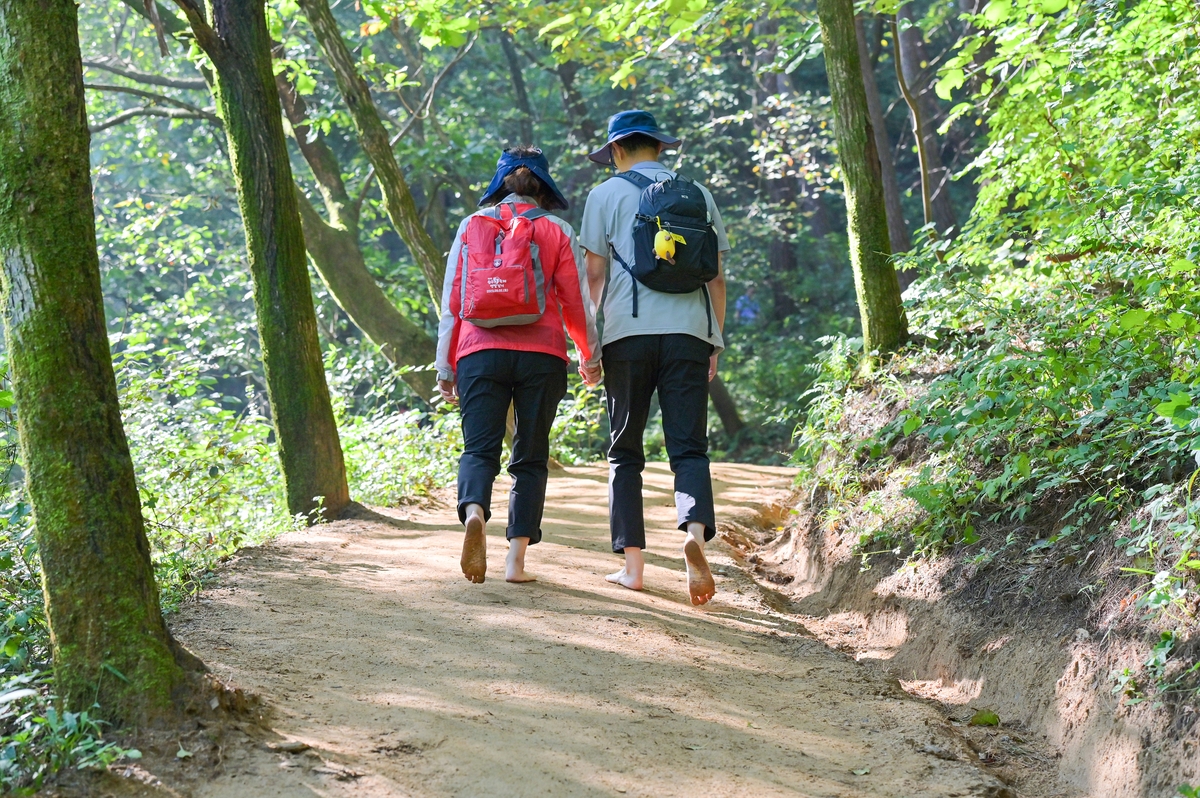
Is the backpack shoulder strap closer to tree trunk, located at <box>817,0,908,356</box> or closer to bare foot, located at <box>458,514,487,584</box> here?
bare foot, located at <box>458,514,487,584</box>

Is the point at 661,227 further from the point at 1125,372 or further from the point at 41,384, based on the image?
the point at 41,384

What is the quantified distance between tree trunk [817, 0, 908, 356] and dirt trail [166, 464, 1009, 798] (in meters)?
2.51

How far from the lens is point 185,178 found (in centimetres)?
2830

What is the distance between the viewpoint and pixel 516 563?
5.06m

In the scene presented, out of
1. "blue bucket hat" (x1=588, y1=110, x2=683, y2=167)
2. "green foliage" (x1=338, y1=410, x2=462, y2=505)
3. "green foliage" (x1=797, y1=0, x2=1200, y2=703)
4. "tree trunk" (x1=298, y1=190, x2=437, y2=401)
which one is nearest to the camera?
"green foliage" (x1=797, y1=0, x2=1200, y2=703)

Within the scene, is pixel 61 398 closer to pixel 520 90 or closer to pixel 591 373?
pixel 591 373

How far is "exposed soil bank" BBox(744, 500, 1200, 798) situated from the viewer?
2.94 m

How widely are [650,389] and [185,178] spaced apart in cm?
2688

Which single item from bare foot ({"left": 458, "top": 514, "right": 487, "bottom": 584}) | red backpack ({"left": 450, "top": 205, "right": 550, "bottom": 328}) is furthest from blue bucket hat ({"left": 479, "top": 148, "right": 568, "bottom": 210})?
bare foot ({"left": 458, "top": 514, "right": 487, "bottom": 584})

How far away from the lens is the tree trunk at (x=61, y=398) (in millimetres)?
2822

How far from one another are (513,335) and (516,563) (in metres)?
1.15

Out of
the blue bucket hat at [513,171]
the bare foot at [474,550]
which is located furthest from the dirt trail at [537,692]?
the blue bucket hat at [513,171]

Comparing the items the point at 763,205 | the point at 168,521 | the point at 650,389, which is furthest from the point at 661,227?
the point at 763,205

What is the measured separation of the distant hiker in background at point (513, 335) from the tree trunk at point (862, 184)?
2942 millimetres
